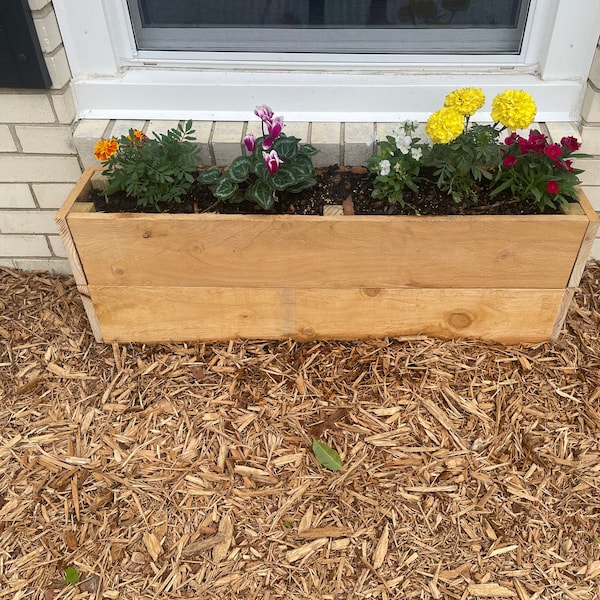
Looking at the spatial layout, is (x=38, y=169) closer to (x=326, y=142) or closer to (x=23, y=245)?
(x=23, y=245)

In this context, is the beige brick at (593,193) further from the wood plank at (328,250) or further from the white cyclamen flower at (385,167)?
the white cyclamen flower at (385,167)

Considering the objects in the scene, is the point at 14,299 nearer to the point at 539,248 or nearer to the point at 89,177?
the point at 89,177

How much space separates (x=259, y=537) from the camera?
67.9 inches

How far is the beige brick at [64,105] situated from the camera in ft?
6.88

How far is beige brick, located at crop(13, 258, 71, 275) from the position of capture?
2.49 m

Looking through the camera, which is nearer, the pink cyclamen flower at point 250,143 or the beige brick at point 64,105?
the pink cyclamen flower at point 250,143

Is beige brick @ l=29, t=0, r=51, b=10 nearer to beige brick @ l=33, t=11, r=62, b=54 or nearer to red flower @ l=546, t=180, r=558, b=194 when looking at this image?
beige brick @ l=33, t=11, r=62, b=54

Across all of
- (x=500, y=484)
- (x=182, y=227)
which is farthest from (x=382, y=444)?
(x=182, y=227)

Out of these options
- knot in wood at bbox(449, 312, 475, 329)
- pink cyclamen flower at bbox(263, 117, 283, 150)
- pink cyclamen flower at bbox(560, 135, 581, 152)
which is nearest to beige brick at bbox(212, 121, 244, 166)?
pink cyclamen flower at bbox(263, 117, 283, 150)

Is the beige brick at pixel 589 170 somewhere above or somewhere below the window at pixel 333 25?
below

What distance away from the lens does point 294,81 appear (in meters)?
2.14

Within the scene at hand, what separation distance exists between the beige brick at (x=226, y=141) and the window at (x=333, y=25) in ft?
0.89

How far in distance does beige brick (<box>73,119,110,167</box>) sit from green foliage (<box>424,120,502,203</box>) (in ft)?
3.68

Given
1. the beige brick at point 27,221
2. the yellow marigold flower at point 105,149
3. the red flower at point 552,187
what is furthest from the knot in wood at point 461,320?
the beige brick at point 27,221
